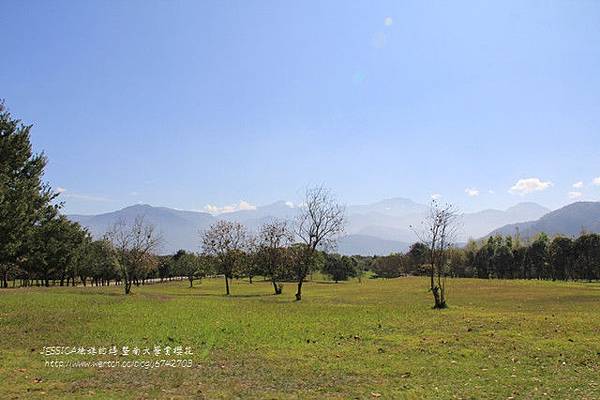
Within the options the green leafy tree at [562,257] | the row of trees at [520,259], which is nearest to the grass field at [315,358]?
the row of trees at [520,259]

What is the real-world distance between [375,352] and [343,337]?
10.9 feet

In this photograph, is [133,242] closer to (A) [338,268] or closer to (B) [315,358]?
(B) [315,358]

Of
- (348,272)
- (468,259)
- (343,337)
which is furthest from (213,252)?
(468,259)

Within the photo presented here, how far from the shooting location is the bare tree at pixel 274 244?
6512 centimetres

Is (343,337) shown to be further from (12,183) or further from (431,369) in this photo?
(12,183)

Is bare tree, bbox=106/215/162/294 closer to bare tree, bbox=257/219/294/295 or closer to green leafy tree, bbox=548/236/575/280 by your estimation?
bare tree, bbox=257/219/294/295

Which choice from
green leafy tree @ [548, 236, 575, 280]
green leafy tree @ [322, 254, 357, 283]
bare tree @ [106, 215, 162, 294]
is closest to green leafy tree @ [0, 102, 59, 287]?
bare tree @ [106, 215, 162, 294]

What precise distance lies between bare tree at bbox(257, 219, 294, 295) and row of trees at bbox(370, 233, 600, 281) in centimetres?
4364

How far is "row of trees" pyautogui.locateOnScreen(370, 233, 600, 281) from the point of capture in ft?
370

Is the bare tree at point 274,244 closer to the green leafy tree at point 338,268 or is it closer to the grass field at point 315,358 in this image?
the grass field at point 315,358

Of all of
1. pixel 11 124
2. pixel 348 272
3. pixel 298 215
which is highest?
pixel 11 124

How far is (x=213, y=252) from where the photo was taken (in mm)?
67750

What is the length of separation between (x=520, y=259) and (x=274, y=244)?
90356mm

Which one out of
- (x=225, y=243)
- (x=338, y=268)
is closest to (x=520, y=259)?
(x=338, y=268)
